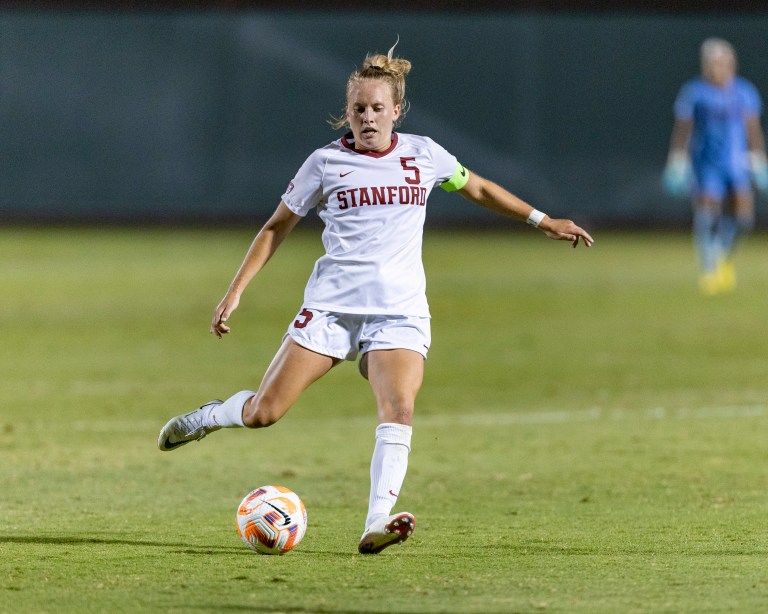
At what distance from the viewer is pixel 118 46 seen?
33.8 m

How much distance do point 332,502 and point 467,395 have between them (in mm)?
4685

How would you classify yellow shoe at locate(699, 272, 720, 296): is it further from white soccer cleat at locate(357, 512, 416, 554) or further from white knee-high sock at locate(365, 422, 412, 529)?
white soccer cleat at locate(357, 512, 416, 554)

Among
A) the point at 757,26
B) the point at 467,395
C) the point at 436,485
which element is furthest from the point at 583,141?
the point at 436,485

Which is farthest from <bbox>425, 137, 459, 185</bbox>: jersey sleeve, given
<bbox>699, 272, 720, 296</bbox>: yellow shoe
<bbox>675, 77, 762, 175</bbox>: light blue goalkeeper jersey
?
<bbox>675, 77, 762, 175</bbox>: light blue goalkeeper jersey

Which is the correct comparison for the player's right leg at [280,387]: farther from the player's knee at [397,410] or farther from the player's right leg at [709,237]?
the player's right leg at [709,237]

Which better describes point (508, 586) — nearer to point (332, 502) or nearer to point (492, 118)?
point (332, 502)

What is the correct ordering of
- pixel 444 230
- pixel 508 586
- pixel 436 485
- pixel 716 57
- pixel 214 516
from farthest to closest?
pixel 444 230, pixel 716 57, pixel 436 485, pixel 214 516, pixel 508 586

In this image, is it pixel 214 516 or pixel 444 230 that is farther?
pixel 444 230

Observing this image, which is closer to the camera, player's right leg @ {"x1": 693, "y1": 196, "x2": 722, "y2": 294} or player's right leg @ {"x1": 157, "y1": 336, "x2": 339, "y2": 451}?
player's right leg @ {"x1": 157, "y1": 336, "x2": 339, "y2": 451}

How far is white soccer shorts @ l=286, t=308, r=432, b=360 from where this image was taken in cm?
711

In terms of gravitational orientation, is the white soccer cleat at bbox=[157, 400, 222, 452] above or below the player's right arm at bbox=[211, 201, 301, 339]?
below

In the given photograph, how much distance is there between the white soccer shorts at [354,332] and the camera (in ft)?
23.3

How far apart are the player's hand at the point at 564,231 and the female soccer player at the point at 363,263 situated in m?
0.65

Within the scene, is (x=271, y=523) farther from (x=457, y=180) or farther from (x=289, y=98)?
(x=289, y=98)
